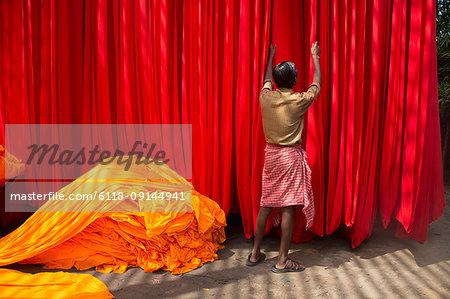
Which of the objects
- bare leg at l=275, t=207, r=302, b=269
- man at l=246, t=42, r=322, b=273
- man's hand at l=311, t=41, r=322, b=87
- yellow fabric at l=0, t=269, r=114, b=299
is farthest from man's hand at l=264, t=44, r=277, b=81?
yellow fabric at l=0, t=269, r=114, b=299

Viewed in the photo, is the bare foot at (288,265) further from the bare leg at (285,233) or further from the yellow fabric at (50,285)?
the yellow fabric at (50,285)

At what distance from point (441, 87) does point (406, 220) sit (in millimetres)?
2481

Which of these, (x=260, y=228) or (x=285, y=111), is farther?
(x=260, y=228)

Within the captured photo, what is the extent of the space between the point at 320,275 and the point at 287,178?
640mm

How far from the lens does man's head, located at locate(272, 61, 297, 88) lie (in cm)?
233

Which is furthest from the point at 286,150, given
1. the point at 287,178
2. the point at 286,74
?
the point at 286,74

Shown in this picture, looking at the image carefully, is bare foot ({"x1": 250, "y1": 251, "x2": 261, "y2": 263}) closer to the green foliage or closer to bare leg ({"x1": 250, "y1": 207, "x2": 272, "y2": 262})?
bare leg ({"x1": 250, "y1": 207, "x2": 272, "y2": 262})

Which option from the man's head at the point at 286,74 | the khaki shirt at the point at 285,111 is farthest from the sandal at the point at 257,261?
the man's head at the point at 286,74

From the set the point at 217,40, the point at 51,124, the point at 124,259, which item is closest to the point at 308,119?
the point at 217,40

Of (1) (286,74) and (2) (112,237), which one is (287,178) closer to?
(1) (286,74)

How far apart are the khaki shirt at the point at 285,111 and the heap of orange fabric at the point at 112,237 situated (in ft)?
2.39

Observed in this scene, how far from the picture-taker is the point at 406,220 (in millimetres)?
2545

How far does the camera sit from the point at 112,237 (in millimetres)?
2500

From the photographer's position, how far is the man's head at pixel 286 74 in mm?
2334
